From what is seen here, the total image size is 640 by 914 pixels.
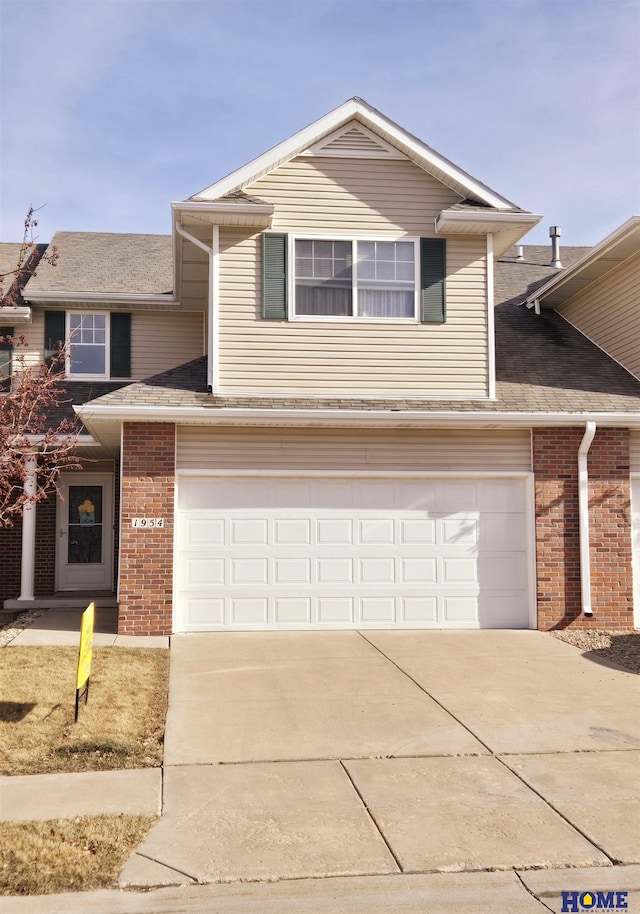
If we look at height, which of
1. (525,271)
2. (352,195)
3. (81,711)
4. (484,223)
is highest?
(525,271)

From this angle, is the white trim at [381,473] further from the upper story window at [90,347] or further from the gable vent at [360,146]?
the upper story window at [90,347]

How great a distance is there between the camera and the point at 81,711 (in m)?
7.23

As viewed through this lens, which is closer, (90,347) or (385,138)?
(385,138)

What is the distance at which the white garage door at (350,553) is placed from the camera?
11.4m

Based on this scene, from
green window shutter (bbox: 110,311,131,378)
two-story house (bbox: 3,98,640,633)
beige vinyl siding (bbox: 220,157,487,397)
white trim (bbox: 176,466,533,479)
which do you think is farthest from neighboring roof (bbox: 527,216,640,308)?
green window shutter (bbox: 110,311,131,378)

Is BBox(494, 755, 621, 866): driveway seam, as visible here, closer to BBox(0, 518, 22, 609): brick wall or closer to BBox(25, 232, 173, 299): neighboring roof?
BBox(0, 518, 22, 609): brick wall

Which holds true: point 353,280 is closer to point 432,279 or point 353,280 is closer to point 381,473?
point 432,279

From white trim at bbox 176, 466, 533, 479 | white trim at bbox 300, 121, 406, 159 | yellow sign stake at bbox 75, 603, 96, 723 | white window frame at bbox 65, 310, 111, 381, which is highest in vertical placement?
white trim at bbox 300, 121, 406, 159

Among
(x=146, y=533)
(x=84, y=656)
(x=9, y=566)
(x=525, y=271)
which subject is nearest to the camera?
(x=84, y=656)

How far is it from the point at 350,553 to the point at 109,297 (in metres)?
7.18

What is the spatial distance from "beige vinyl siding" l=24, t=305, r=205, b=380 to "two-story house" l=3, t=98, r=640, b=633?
3.56 m

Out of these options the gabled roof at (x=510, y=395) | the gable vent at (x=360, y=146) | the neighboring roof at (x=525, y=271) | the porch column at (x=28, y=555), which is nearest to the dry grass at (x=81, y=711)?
the gabled roof at (x=510, y=395)

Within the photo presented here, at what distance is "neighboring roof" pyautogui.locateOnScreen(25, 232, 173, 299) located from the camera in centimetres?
1561

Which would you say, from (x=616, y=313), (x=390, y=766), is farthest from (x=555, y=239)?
(x=390, y=766)
